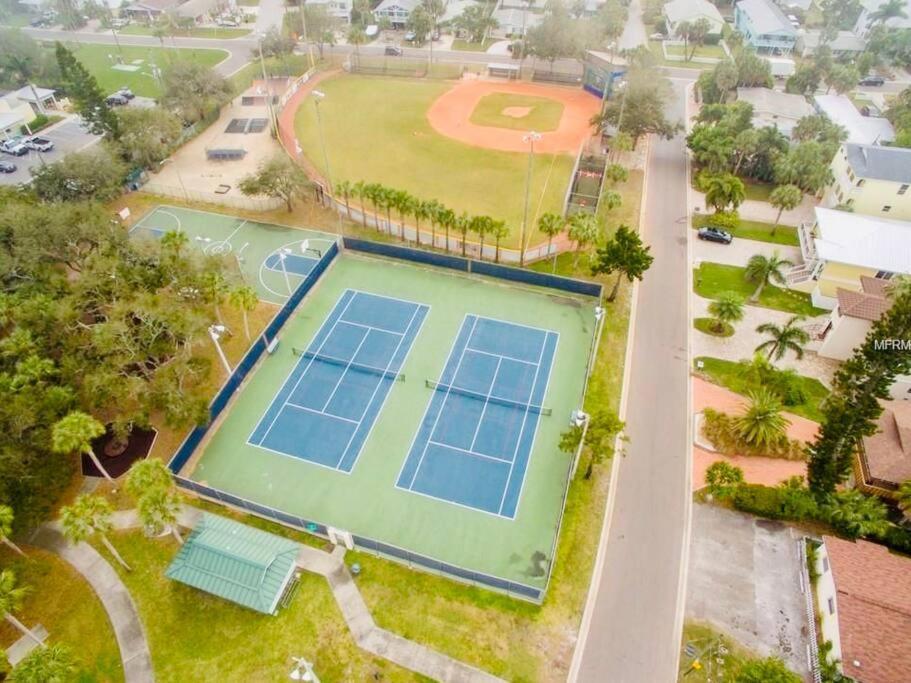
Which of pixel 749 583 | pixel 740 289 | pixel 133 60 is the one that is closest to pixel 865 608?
pixel 749 583

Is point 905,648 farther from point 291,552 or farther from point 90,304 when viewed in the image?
point 90,304

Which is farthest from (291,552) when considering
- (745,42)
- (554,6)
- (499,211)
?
(745,42)

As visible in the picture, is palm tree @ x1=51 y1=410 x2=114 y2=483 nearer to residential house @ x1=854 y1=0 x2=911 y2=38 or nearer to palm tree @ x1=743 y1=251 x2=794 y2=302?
palm tree @ x1=743 y1=251 x2=794 y2=302

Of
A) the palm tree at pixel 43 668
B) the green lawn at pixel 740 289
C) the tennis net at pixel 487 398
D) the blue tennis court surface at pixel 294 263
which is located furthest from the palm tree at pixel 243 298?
the green lawn at pixel 740 289

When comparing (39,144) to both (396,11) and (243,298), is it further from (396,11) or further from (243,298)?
(396,11)

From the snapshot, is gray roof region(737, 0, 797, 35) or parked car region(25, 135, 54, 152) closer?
parked car region(25, 135, 54, 152)

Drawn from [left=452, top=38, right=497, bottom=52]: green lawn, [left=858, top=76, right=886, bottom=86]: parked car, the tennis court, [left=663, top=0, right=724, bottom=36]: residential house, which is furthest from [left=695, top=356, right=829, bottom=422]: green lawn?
[left=663, top=0, right=724, bottom=36]: residential house
